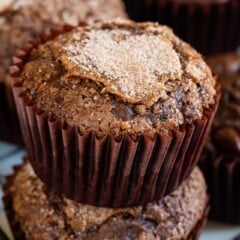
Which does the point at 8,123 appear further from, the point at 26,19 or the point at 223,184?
the point at 223,184

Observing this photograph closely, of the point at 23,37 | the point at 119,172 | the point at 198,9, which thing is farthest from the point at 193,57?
the point at 198,9

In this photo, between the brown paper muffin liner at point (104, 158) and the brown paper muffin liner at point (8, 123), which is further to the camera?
the brown paper muffin liner at point (8, 123)

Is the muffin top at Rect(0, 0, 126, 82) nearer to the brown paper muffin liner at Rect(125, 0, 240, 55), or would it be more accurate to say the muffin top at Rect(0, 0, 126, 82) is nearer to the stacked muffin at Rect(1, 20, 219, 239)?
the stacked muffin at Rect(1, 20, 219, 239)

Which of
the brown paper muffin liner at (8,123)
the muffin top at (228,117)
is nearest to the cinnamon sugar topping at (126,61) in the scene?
the muffin top at (228,117)

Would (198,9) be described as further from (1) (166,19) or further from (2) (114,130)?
(2) (114,130)

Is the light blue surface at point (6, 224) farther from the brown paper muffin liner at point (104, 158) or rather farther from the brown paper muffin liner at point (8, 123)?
the brown paper muffin liner at point (104, 158)

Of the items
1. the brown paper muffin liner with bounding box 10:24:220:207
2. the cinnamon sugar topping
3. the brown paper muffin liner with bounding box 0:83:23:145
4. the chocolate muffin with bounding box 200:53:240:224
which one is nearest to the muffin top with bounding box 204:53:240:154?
the chocolate muffin with bounding box 200:53:240:224
